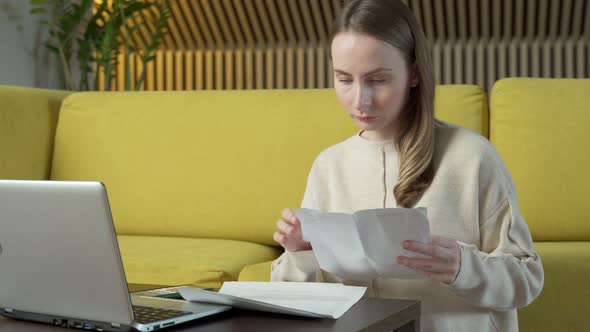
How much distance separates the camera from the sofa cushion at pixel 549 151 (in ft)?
7.30

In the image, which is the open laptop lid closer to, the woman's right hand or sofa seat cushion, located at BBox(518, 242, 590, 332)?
the woman's right hand

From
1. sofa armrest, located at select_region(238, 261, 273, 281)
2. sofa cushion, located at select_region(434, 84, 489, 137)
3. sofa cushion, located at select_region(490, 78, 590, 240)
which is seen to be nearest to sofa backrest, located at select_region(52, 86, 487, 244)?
sofa cushion, located at select_region(434, 84, 489, 137)

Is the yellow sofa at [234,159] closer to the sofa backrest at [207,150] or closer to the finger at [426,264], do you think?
the sofa backrest at [207,150]

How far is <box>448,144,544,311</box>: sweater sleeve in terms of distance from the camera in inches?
48.3

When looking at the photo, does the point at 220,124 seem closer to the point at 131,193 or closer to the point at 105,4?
the point at 131,193

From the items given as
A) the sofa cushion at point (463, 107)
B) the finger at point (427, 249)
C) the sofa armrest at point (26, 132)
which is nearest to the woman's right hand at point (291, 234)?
the finger at point (427, 249)

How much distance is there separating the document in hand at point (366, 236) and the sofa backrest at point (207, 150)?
3.90ft

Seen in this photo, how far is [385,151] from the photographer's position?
1471 mm

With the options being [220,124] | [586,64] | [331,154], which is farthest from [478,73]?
[331,154]

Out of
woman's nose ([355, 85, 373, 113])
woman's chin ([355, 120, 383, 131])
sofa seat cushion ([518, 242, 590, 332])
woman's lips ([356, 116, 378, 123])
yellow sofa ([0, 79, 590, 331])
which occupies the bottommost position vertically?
sofa seat cushion ([518, 242, 590, 332])

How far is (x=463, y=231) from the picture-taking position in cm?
138

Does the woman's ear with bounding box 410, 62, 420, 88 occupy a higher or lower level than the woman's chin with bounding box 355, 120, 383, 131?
higher

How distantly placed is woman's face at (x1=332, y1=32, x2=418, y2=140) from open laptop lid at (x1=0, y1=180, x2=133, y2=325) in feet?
1.83

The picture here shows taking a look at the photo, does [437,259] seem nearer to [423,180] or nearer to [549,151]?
[423,180]
